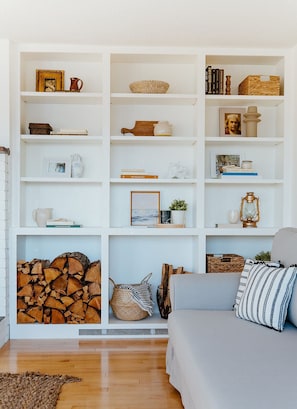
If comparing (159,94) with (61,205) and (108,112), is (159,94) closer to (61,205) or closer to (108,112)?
(108,112)

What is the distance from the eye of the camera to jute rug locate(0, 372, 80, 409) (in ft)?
8.16

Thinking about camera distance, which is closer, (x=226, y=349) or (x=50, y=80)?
(x=226, y=349)

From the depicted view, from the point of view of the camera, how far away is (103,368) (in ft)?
10.1

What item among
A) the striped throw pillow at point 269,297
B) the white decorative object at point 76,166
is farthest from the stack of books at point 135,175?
the striped throw pillow at point 269,297

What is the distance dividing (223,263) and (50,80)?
2.20m

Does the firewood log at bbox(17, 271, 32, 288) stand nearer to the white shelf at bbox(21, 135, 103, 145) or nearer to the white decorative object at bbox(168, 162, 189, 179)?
the white shelf at bbox(21, 135, 103, 145)

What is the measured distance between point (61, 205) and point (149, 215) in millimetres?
812

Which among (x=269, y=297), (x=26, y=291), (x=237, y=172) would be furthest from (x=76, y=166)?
(x=269, y=297)

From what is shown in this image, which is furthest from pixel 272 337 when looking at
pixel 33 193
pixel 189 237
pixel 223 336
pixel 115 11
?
pixel 33 193

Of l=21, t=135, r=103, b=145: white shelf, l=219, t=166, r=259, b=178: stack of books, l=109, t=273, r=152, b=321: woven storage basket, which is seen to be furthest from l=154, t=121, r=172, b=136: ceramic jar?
l=109, t=273, r=152, b=321: woven storage basket

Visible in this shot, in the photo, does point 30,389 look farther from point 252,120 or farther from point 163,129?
point 252,120

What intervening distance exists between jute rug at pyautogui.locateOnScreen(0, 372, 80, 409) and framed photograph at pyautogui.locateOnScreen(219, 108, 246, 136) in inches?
97.3

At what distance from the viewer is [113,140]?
3.90 metres

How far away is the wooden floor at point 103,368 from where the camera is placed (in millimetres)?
2576
